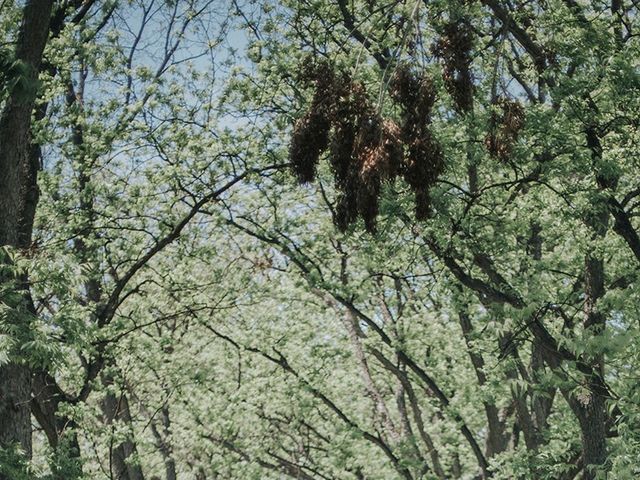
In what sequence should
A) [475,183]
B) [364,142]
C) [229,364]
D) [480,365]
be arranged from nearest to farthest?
[364,142] < [475,183] < [480,365] < [229,364]

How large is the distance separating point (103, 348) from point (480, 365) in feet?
24.0

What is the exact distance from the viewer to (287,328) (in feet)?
68.0

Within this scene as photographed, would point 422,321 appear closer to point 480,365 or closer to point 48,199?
point 480,365

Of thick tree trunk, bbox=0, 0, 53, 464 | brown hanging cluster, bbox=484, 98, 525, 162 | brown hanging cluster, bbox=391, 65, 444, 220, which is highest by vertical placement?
thick tree trunk, bbox=0, 0, 53, 464

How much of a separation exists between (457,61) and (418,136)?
956 millimetres

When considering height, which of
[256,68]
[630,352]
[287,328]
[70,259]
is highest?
[256,68]

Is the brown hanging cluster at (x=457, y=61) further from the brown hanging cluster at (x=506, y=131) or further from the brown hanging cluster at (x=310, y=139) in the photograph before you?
the brown hanging cluster at (x=310, y=139)

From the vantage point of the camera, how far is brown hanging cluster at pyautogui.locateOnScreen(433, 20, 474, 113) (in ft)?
22.2

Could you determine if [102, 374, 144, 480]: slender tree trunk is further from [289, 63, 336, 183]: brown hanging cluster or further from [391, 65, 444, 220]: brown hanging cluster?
[391, 65, 444, 220]: brown hanging cluster

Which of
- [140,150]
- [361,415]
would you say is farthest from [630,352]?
[361,415]

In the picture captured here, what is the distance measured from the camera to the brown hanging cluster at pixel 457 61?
6758 millimetres

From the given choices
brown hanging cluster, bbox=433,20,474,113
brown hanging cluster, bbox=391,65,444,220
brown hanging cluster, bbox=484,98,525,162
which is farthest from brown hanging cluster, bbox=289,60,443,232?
brown hanging cluster, bbox=484,98,525,162

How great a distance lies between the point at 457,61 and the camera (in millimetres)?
6781

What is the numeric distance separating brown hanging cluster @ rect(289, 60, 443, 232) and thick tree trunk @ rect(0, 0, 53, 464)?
4.66 meters
